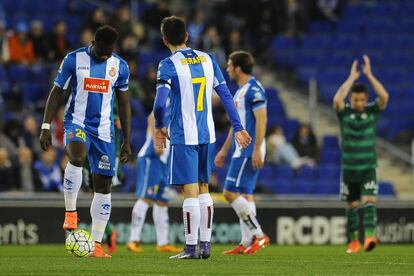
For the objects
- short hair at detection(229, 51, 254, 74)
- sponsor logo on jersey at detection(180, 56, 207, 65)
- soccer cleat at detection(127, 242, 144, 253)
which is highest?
short hair at detection(229, 51, 254, 74)

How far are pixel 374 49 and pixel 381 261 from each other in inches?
566

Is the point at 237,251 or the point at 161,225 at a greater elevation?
the point at 161,225

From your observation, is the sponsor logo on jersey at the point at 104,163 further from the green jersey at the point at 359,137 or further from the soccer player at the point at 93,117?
the green jersey at the point at 359,137

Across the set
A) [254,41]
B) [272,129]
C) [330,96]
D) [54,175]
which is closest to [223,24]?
[254,41]

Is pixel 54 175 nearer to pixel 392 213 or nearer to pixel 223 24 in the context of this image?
pixel 392 213

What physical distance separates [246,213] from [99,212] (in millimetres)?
2359

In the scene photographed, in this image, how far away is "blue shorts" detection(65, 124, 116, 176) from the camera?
11828mm

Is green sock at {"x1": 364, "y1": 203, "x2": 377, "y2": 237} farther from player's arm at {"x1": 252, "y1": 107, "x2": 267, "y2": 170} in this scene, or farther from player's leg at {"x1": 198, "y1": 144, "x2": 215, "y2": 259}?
player's leg at {"x1": 198, "y1": 144, "x2": 215, "y2": 259}

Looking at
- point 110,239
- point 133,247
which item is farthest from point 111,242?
point 133,247

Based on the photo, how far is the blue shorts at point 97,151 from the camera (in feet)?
38.8

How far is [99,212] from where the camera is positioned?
39.7 ft

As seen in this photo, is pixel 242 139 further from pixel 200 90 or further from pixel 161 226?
pixel 161 226

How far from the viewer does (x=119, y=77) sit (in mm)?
12117

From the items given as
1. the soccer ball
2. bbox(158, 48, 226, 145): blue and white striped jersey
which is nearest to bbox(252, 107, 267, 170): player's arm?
bbox(158, 48, 226, 145): blue and white striped jersey
